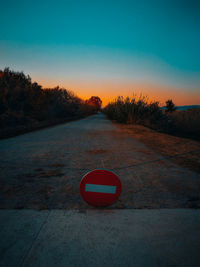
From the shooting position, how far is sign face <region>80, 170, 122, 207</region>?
6.64ft

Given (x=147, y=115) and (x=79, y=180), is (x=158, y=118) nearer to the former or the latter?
(x=147, y=115)

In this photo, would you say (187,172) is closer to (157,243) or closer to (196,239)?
(196,239)

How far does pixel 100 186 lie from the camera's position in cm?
204

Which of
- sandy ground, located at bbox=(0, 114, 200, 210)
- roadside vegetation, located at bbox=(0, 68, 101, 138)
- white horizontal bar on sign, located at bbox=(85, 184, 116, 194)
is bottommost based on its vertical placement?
sandy ground, located at bbox=(0, 114, 200, 210)

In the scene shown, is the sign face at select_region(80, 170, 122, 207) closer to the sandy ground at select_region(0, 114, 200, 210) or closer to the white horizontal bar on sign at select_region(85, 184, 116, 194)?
the white horizontal bar on sign at select_region(85, 184, 116, 194)

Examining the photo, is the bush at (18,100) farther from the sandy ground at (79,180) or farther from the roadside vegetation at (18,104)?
the sandy ground at (79,180)

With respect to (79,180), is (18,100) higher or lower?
higher

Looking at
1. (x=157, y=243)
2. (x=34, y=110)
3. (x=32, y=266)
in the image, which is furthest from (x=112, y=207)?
(x=34, y=110)

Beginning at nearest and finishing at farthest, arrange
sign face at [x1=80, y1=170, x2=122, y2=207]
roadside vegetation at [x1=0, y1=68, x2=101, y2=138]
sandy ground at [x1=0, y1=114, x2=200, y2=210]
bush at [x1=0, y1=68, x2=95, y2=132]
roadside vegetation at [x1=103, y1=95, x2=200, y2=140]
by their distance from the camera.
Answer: sign face at [x1=80, y1=170, x2=122, y2=207] → sandy ground at [x1=0, y1=114, x2=200, y2=210] → roadside vegetation at [x1=0, y1=68, x2=101, y2=138] → bush at [x1=0, y1=68, x2=95, y2=132] → roadside vegetation at [x1=103, y1=95, x2=200, y2=140]

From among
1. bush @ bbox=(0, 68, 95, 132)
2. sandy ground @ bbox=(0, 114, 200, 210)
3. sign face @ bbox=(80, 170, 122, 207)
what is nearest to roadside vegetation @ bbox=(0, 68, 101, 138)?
bush @ bbox=(0, 68, 95, 132)

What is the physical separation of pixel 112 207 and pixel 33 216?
1044 millimetres

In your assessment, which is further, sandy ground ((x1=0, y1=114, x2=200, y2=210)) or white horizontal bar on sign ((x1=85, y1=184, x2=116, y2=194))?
sandy ground ((x1=0, y1=114, x2=200, y2=210))

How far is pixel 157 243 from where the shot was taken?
1.52 meters

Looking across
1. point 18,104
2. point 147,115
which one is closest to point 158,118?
point 147,115
